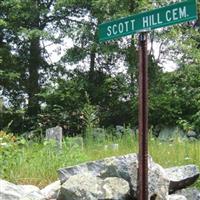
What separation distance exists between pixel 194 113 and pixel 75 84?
3.22m

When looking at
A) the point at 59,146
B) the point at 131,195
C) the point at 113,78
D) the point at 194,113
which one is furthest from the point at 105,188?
the point at 113,78

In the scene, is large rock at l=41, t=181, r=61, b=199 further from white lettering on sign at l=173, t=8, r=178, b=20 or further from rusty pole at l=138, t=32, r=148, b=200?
white lettering on sign at l=173, t=8, r=178, b=20

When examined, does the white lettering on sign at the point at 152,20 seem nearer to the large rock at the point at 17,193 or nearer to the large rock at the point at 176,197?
the large rock at the point at 17,193

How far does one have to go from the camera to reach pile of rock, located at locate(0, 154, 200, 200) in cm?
519

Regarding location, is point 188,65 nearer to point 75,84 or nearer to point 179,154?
point 75,84

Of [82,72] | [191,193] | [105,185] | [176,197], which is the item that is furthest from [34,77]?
[105,185]

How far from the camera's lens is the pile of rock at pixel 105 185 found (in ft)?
17.0

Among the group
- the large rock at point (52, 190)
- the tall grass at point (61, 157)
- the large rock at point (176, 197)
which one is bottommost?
the large rock at point (176, 197)

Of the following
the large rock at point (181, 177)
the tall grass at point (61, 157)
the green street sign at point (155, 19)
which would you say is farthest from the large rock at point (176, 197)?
the green street sign at point (155, 19)

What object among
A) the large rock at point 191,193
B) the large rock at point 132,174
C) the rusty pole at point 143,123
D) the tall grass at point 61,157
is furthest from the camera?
the tall grass at point 61,157

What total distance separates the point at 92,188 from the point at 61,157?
2059mm

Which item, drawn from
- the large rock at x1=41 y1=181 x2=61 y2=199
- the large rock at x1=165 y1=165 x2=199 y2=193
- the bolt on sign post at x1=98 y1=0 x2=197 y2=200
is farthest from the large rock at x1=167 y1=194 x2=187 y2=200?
the bolt on sign post at x1=98 y1=0 x2=197 y2=200

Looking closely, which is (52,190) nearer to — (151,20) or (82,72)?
(151,20)

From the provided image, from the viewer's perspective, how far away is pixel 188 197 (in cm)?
593
